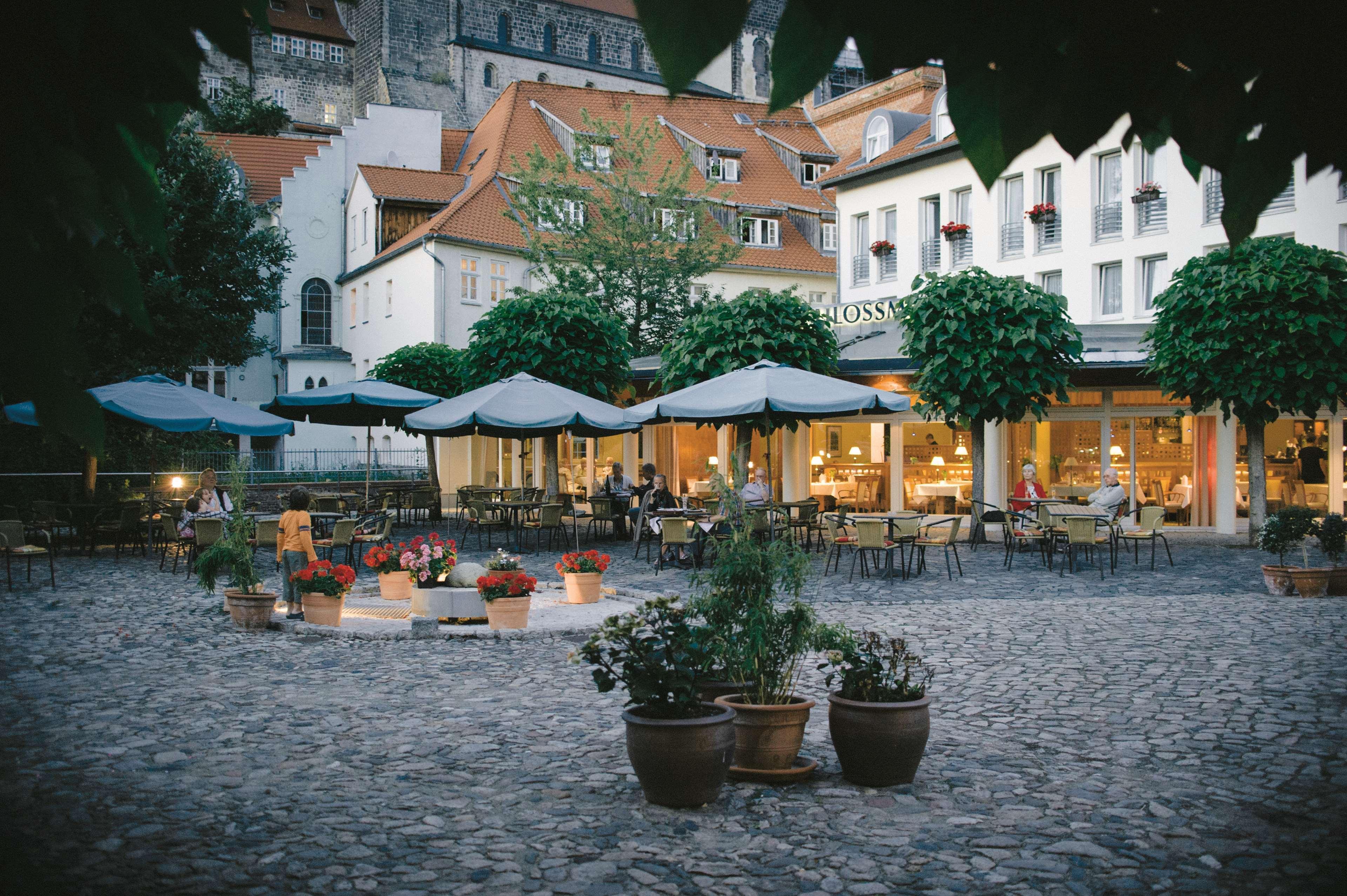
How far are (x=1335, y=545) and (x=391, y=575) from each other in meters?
10.5

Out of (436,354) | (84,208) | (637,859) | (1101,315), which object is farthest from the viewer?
(436,354)

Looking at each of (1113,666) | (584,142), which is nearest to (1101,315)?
(584,142)

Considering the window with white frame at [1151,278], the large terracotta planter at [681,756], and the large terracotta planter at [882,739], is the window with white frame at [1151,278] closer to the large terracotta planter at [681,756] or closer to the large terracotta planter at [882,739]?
the large terracotta planter at [882,739]

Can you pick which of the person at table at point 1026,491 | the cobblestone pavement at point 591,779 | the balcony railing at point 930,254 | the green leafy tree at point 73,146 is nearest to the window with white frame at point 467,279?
the balcony railing at point 930,254

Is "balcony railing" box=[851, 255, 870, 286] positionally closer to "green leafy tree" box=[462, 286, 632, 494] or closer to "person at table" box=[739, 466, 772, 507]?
"green leafy tree" box=[462, 286, 632, 494]

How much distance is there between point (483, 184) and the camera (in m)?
39.1

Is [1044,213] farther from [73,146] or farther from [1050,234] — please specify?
[73,146]

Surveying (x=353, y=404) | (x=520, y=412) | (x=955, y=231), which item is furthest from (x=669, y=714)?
(x=955, y=231)

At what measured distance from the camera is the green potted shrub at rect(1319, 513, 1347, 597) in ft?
40.6

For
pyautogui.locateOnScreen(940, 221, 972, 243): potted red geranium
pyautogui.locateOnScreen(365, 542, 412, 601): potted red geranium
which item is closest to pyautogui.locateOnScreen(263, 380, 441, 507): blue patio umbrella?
pyautogui.locateOnScreen(365, 542, 412, 601): potted red geranium

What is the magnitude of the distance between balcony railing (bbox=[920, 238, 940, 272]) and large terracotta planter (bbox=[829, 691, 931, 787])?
25.6 m

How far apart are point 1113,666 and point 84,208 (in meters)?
8.44

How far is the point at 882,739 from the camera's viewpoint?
543 centimetres

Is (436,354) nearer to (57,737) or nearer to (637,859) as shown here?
(57,737)
